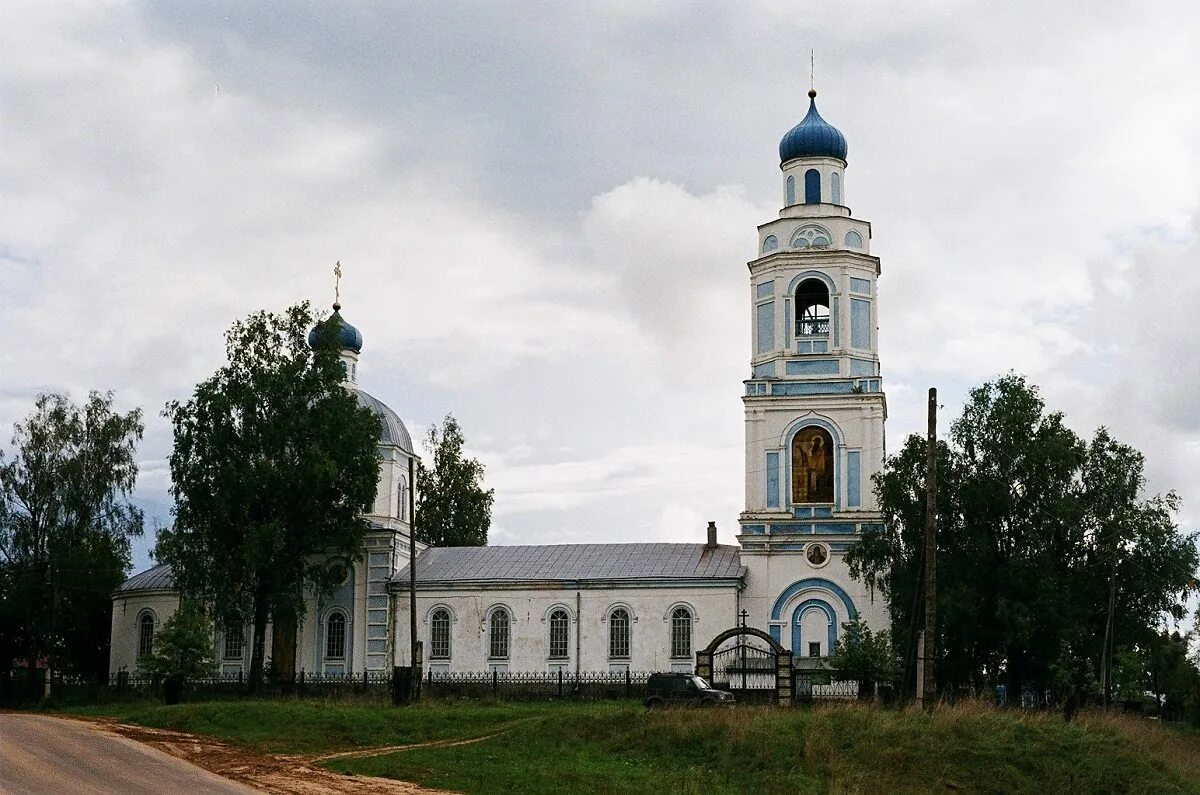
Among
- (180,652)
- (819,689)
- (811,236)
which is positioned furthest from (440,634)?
(811,236)

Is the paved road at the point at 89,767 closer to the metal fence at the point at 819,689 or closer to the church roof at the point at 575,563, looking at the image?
the metal fence at the point at 819,689

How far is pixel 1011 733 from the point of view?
26.8 meters

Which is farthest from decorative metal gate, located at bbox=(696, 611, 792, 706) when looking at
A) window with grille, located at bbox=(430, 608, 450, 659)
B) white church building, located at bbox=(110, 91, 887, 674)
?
window with grille, located at bbox=(430, 608, 450, 659)

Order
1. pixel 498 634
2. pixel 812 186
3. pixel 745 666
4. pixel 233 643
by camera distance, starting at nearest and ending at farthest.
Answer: pixel 745 666
pixel 812 186
pixel 498 634
pixel 233 643

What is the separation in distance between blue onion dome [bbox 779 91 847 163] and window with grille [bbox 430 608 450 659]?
17.3 m

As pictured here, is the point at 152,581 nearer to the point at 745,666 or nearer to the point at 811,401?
the point at 745,666

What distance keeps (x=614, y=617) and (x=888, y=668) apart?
10.5 metres

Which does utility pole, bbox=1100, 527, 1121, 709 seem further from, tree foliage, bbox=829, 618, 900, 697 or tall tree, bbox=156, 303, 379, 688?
tall tree, bbox=156, 303, 379, 688

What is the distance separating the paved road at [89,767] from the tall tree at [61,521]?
67.9 ft

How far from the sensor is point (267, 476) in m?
41.8

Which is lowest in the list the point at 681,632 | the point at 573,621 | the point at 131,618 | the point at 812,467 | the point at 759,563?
the point at 681,632

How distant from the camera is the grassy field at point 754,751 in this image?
23969 millimetres

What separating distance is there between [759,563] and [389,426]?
14.7 metres

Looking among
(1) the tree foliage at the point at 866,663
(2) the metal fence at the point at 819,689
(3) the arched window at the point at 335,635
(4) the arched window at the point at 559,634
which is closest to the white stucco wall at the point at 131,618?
(3) the arched window at the point at 335,635
